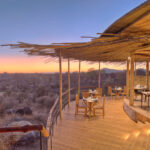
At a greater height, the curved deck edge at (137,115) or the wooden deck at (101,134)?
the curved deck edge at (137,115)

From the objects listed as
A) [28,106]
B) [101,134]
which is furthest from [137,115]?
[28,106]

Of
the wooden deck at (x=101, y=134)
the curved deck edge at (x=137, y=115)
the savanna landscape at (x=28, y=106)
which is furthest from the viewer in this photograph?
the savanna landscape at (x=28, y=106)

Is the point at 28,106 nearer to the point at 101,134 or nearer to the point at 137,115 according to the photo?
the point at 101,134

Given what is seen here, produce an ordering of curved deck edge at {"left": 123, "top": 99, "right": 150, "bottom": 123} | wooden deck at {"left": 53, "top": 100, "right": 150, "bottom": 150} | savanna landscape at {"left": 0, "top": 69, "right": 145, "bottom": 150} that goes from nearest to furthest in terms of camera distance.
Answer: wooden deck at {"left": 53, "top": 100, "right": 150, "bottom": 150} < curved deck edge at {"left": 123, "top": 99, "right": 150, "bottom": 123} < savanna landscape at {"left": 0, "top": 69, "right": 145, "bottom": 150}

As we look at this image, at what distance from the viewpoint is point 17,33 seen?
13602 mm

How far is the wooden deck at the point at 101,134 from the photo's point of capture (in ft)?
12.0

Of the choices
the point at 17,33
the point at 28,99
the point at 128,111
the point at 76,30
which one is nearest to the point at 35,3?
the point at 17,33

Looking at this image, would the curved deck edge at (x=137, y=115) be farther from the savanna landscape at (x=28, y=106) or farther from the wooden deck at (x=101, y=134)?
the savanna landscape at (x=28, y=106)

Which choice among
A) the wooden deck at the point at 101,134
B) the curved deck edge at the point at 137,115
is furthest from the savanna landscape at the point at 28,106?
the curved deck edge at the point at 137,115

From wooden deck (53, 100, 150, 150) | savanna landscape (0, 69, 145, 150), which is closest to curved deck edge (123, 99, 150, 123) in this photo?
wooden deck (53, 100, 150, 150)

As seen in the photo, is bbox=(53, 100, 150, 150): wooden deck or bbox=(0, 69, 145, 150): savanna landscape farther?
bbox=(0, 69, 145, 150): savanna landscape

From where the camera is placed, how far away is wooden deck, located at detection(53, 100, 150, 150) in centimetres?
366

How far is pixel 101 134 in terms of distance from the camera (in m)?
4.32

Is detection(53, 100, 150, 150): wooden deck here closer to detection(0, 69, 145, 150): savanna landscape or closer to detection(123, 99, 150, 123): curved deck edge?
detection(123, 99, 150, 123): curved deck edge
